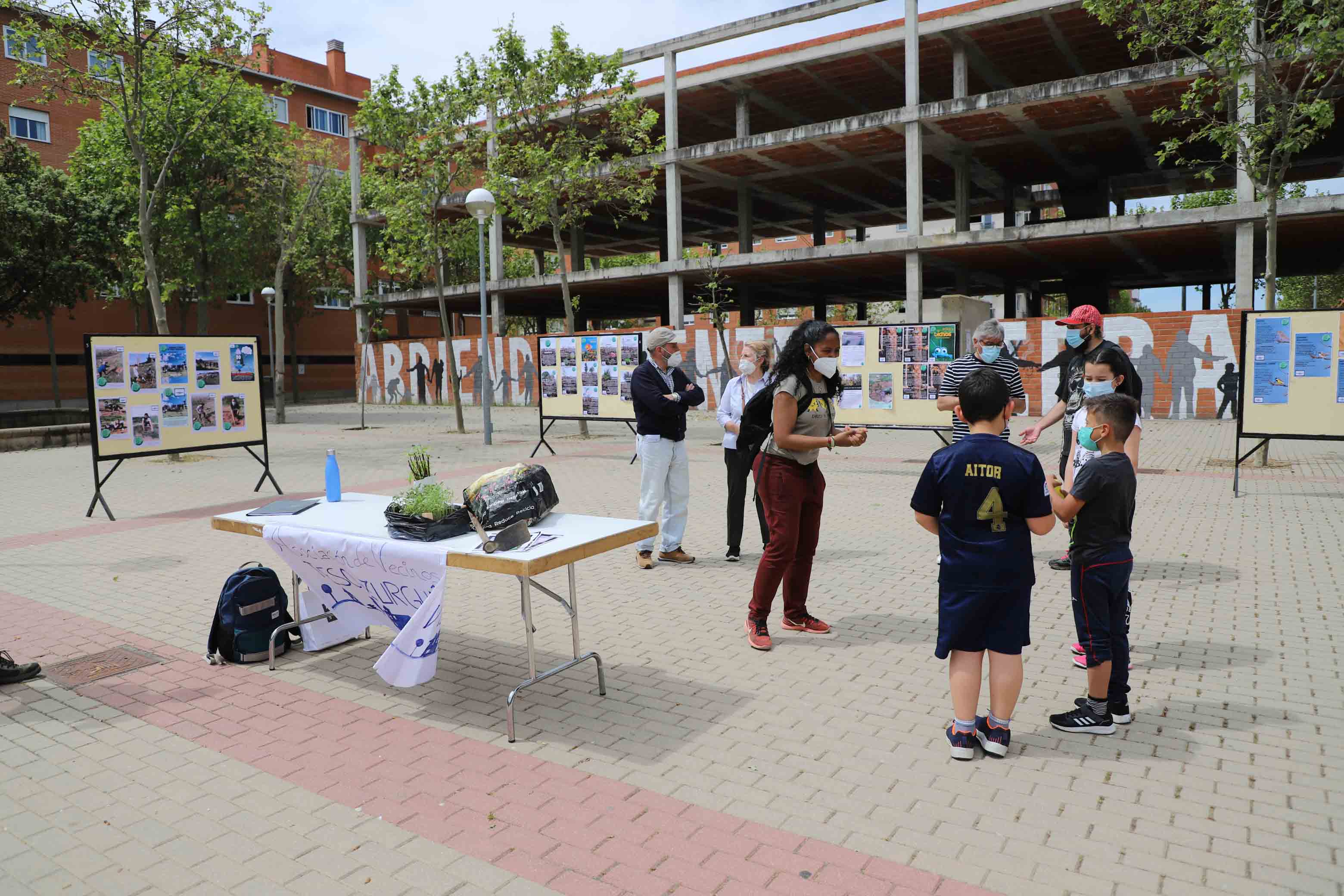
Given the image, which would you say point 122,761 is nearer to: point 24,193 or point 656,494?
point 656,494

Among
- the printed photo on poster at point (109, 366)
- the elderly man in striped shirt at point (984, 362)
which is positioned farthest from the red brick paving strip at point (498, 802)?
the printed photo on poster at point (109, 366)

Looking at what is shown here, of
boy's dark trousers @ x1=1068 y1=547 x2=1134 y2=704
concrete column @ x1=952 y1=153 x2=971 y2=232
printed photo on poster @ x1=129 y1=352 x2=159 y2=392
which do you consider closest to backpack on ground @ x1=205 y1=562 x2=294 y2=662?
boy's dark trousers @ x1=1068 y1=547 x2=1134 y2=704

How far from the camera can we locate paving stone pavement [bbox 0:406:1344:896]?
312 centimetres

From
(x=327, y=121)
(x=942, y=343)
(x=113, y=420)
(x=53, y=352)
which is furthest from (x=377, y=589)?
(x=327, y=121)

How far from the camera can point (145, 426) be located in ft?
36.6

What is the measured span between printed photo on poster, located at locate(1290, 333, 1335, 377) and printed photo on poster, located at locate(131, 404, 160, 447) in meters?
13.9

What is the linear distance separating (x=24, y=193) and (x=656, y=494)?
3027 cm

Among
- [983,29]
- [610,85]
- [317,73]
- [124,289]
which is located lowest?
[124,289]

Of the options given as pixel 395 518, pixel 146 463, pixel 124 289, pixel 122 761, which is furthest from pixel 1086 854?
pixel 124 289

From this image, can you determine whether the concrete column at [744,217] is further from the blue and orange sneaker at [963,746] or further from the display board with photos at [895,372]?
the blue and orange sneaker at [963,746]

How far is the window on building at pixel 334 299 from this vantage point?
4501cm

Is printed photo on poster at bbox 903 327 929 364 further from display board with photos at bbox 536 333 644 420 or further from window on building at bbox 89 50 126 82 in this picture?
window on building at bbox 89 50 126 82

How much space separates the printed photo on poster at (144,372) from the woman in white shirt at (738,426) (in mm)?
7524

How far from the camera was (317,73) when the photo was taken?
53500 mm
